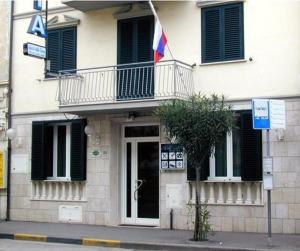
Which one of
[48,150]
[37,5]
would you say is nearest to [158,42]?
[37,5]

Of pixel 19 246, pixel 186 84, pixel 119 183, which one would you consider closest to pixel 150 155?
pixel 119 183

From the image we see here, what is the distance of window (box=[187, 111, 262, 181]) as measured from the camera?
1507 cm

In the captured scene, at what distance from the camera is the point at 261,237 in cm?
1419

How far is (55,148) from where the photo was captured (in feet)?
60.9

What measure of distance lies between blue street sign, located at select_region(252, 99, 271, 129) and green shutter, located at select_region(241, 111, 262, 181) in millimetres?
2258

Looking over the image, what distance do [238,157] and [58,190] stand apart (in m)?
5.85

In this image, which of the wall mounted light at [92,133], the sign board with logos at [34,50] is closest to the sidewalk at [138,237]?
the wall mounted light at [92,133]

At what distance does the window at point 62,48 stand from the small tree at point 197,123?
568 cm

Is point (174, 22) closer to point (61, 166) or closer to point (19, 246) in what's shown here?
point (61, 166)

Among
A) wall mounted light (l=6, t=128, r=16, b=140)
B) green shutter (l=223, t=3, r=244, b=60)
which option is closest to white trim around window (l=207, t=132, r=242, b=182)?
green shutter (l=223, t=3, r=244, b=60)

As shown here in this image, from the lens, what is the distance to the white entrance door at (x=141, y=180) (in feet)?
56.0

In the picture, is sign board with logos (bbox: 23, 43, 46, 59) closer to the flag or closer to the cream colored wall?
the cream colored wall

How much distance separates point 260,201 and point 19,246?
6133 millimetres

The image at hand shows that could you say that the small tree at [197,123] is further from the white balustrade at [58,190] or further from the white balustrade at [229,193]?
the white balustrade at [58,190]
